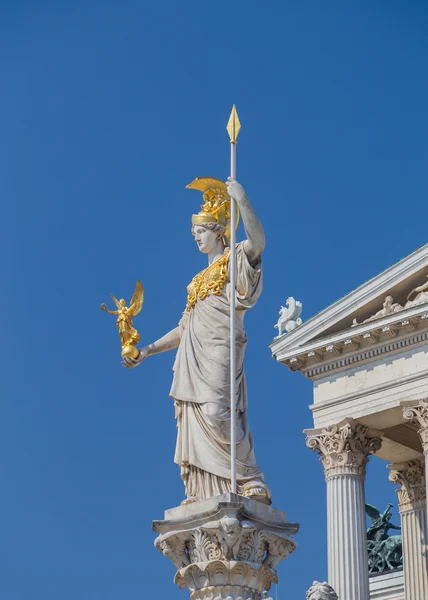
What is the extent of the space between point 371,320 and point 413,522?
254 inches

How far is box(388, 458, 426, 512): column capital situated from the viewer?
49.7 metres

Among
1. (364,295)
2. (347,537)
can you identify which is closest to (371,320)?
(364,295)

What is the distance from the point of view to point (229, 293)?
50.4 feet

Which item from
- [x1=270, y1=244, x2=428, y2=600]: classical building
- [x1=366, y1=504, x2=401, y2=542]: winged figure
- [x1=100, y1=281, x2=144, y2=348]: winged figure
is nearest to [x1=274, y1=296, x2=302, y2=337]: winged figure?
[x1=270, y1=244, x2=428, y2=600]: classical building

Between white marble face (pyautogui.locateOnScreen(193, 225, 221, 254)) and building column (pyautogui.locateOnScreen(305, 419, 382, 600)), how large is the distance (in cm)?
3009

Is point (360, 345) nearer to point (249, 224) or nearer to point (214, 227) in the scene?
point (214, 227)

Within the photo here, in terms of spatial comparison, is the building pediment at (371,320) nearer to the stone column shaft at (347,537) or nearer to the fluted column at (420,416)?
the fluted column at (420,416)

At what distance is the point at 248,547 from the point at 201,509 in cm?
49

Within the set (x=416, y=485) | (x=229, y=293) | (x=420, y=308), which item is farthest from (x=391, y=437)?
(x=229, y=293)

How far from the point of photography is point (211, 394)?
14.8m

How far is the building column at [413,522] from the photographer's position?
48.4 m

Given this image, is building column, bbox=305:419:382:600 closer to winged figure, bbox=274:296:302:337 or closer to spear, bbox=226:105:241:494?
winged figure, bbox=274:296:302:337

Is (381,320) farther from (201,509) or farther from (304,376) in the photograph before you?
(201,509)

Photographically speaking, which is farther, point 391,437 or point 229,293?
point 391,437
